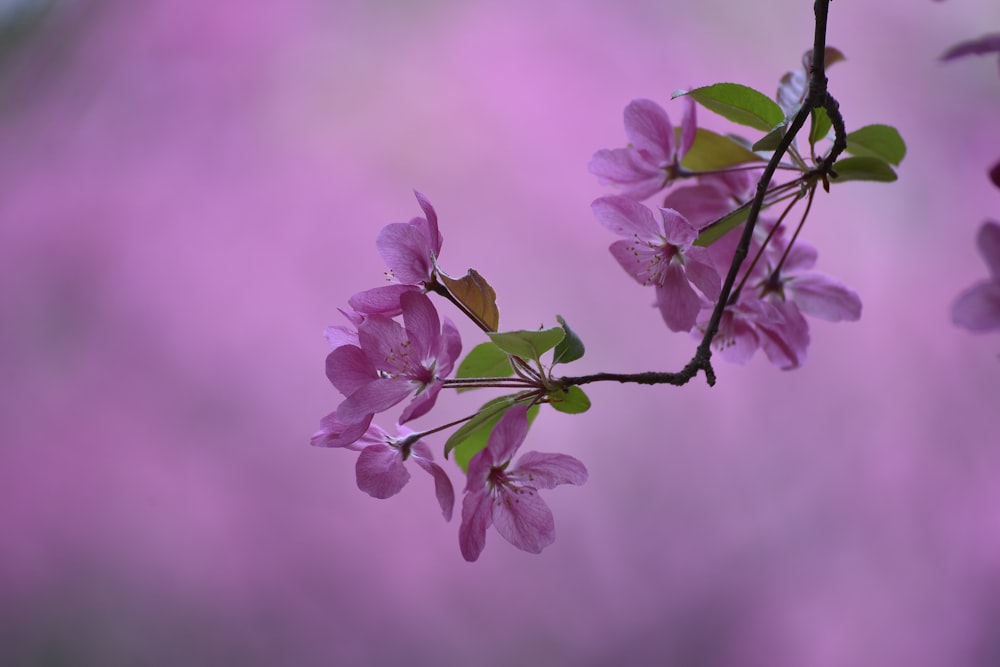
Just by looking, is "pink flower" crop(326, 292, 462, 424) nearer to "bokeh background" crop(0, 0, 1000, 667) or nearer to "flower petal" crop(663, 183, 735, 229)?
"flower petal" crop(663, 183, 735, 229)

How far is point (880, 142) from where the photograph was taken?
566 millimetres

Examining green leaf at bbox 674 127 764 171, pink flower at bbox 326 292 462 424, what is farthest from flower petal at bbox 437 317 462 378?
green leaf at bbox 674 127 764 171

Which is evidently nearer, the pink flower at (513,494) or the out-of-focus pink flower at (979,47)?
the out-of-focus pink flower at (979,47)

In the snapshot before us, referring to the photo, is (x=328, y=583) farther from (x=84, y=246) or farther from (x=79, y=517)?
(x=84, y=246)

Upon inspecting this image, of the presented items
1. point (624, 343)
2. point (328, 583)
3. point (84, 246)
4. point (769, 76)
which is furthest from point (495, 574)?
point (769, 76)

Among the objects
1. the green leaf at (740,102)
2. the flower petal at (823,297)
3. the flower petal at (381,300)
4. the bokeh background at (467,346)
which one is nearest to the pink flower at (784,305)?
the flower petal at (823,297)

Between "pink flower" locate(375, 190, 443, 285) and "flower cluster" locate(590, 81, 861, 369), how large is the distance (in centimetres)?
10

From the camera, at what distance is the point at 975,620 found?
165cm

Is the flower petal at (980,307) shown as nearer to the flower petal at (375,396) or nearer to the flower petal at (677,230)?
the flower petal at (677,230)

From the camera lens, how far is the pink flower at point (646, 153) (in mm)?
589

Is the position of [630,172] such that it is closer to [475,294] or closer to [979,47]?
[475,294]

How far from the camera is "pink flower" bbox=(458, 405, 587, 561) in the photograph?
1.62 feet

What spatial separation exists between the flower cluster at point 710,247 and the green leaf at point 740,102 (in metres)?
0.04

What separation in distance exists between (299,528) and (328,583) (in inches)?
4.2
